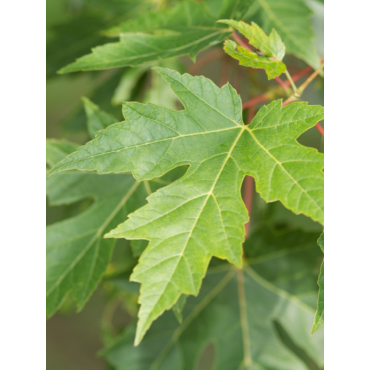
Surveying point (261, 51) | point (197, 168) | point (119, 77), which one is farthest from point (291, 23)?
point (119, 77)

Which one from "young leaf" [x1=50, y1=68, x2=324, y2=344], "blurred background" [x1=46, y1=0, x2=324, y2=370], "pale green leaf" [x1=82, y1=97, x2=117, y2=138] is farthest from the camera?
"blurred background" [x1=46, y1=0, x2=324, y2=370]

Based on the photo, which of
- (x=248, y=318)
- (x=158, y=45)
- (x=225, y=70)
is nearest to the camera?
(x=158, y=45)

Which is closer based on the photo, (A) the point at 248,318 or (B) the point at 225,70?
(A) the point at 248,318

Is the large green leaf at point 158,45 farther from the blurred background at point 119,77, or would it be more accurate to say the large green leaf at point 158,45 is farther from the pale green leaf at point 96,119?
the blurred background at point 119,77

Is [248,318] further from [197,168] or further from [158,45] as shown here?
[158,45]

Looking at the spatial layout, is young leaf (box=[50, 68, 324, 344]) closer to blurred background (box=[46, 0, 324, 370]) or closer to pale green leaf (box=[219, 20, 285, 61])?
pale green leaf (box=[219, 20, 285, 61])

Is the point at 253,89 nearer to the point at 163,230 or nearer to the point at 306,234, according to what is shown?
the point at 306,234

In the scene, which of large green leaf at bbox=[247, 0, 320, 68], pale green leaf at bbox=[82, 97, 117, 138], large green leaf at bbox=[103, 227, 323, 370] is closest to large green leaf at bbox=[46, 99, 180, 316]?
pale green leaf at bbox=[82, 97, 117, 138]
